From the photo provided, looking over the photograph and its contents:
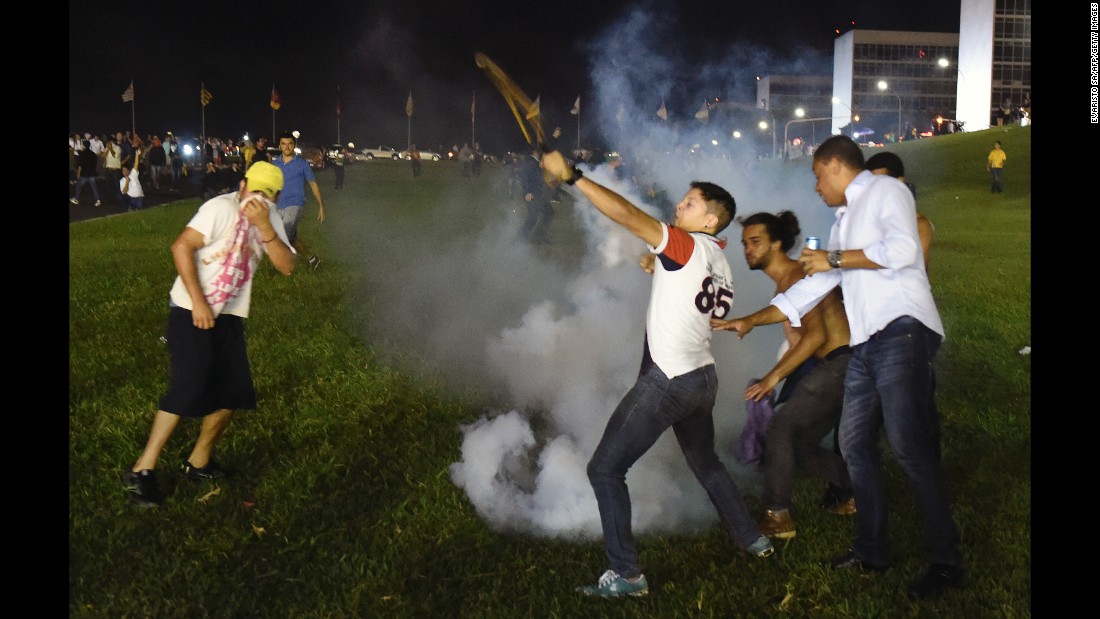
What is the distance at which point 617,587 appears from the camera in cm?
408

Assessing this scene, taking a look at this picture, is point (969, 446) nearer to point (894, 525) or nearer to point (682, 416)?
point (894, 525)

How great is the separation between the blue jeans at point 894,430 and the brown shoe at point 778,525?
436mm

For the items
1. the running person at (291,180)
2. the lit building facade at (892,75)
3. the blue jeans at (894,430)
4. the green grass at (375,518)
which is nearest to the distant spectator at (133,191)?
the running person at (291,180)

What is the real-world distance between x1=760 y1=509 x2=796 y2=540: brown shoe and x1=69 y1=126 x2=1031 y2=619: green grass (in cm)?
6

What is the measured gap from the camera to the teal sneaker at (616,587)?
4.08 m

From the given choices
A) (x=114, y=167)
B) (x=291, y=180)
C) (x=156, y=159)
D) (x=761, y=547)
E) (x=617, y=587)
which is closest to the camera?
(x=617, y=587)

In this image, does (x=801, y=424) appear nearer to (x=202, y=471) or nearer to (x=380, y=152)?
(x=202, y=471)

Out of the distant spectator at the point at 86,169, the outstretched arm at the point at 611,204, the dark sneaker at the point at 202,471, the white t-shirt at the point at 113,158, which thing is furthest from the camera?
the white t-shirt at the point at 113,158

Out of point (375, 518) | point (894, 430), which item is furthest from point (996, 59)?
point (375, 518)

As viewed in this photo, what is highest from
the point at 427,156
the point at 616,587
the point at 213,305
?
the point at 427,156

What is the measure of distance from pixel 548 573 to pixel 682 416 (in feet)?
3.27

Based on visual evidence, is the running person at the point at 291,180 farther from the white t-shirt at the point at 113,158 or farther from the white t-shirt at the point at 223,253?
the white t-shirt at the point at 113,158

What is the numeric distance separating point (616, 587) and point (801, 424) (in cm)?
134
